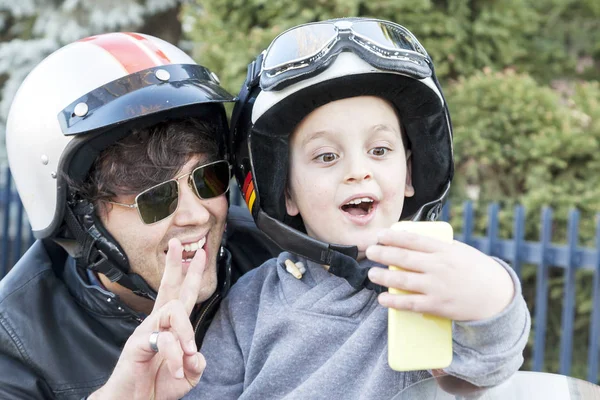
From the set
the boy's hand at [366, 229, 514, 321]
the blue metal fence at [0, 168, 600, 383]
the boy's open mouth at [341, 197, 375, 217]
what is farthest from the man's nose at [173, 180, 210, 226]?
the blue metal fence at [0, 168, 600, 383]

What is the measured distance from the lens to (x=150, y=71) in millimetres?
2744

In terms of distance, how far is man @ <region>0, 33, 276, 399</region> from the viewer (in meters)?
2.62

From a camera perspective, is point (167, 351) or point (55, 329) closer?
point (167, 351)

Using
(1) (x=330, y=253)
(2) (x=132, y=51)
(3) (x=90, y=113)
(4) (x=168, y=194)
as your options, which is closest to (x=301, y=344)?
(1) (x=330, y=253)

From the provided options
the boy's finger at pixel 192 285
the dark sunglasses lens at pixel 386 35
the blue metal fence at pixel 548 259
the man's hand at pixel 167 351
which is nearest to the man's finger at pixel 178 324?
the man's hand at pixel 167 351

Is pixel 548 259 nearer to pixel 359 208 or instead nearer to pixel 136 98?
pixel 359 208

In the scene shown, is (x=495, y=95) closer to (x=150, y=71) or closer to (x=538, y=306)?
(x=538, y=306)

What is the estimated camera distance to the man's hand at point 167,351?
1923 mm

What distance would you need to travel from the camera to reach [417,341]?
166 cm

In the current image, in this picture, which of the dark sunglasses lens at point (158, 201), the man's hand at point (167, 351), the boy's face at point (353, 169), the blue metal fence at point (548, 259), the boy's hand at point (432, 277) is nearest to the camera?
the boy's hand at point (432, 277)

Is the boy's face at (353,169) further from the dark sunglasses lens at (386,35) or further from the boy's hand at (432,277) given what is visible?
the boy's hand at (432,277)

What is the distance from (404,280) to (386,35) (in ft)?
2.97

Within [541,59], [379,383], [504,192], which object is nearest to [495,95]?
[504,192]

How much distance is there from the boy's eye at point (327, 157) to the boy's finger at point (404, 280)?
67 centimetres
